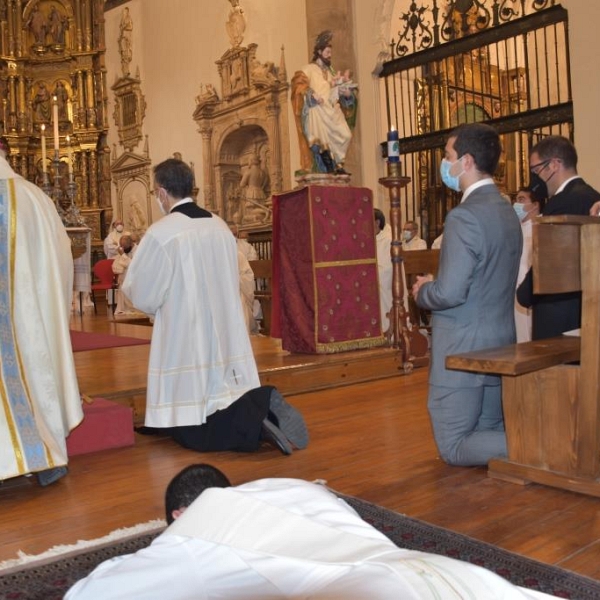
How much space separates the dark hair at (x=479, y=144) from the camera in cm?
341

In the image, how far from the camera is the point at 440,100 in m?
10.2

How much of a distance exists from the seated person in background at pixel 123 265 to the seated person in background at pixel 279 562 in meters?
11.9

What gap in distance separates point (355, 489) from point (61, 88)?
18.8 metres

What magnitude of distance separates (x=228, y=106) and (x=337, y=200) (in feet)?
28.0

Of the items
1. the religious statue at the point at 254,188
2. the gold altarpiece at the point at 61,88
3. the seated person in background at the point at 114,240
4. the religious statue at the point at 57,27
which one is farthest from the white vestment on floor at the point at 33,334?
the religious statue at the point at 57,27

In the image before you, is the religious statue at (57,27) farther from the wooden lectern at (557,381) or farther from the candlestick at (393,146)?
the wooden lectern at (557,381)

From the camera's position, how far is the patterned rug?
2217 millimetres

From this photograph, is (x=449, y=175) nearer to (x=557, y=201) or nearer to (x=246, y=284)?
(x=557, y=201)

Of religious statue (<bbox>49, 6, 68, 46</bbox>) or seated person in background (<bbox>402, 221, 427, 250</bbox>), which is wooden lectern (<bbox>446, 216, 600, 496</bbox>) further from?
religious statue (<bbox>49, 6, 68, 46</bbox>)

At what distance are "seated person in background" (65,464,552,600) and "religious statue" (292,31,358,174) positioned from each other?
5462mm

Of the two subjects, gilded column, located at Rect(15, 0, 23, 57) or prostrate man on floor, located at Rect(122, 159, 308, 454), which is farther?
gilded column, located at Rect(15, 0, 23, 57)

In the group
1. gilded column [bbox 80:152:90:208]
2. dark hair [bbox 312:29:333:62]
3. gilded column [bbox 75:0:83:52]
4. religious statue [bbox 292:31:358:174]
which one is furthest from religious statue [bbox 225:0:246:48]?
dark hair [bbox 312:29:333:62]

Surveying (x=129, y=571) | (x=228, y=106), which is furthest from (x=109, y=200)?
(x=129, y=571)

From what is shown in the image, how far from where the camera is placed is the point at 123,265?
45.7ft
